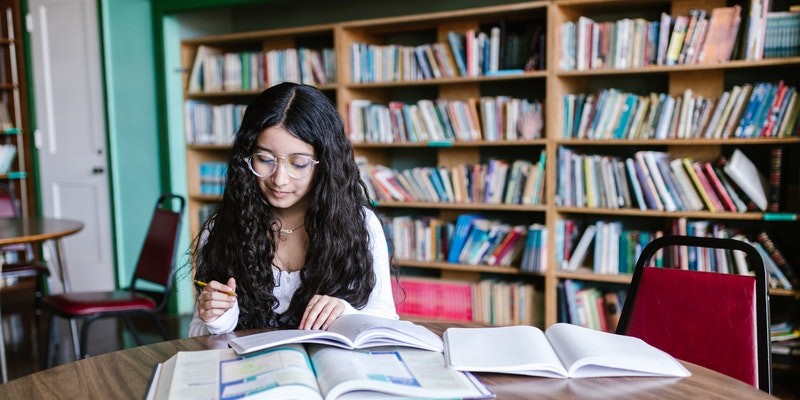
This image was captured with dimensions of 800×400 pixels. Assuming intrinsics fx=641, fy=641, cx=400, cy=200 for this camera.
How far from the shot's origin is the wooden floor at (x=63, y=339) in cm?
288

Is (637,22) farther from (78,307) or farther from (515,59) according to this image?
(78,307)

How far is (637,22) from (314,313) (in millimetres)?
2374

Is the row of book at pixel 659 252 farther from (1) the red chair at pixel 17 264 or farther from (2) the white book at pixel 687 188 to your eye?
(1) the red chair at pixel 17 264

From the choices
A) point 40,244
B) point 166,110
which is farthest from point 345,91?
point 40,244

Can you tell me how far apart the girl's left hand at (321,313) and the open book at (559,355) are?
0.78ft

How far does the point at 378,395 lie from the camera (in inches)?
35.5

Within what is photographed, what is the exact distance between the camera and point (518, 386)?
99cm

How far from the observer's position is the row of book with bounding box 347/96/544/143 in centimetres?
326

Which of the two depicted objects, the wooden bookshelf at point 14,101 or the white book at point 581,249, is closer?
the white book at point 581,249

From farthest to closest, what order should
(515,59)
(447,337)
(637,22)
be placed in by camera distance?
(515,59), (637,22), (447,337)

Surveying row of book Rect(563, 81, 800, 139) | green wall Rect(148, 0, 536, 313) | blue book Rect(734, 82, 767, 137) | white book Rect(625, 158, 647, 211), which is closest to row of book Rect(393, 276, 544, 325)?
white book Rect(625, 158, 647, 211)

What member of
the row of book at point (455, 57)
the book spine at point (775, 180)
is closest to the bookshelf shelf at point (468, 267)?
the row of book at point (455, 57)

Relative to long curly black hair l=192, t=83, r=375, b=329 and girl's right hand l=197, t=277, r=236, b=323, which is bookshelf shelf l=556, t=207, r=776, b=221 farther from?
girl's right hand l=197, t=277, r=236, b=323

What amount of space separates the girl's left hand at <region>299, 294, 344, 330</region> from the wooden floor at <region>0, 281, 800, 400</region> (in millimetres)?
2285
